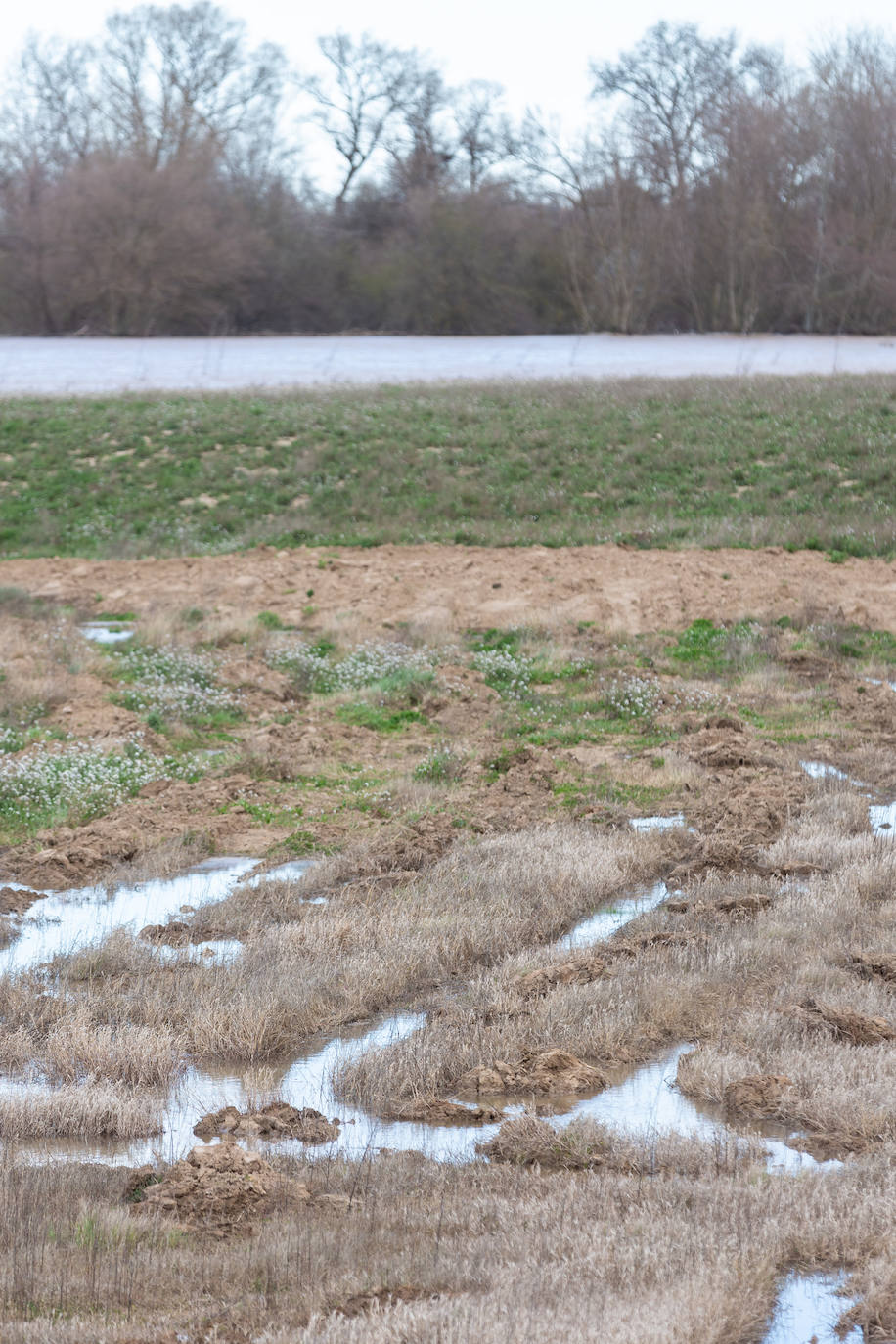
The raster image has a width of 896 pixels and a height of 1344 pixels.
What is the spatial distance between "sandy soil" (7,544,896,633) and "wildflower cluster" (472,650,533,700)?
1218 millimetres

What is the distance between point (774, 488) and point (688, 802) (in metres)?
11.0

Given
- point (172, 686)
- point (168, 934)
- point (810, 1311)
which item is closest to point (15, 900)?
point (168, 934)

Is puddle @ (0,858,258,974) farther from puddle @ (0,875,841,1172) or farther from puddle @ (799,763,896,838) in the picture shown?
puddle @ (799,763,896,838)

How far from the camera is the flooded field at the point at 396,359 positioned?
29719 millimetres

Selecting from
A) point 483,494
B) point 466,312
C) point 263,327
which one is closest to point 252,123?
point 263,327

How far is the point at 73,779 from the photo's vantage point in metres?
9.82

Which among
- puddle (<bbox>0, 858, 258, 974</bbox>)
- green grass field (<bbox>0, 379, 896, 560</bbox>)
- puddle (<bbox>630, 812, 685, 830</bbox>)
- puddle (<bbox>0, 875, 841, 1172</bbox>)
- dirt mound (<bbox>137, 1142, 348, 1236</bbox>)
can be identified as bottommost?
puddle (<bbox>0, 858, 258, 974</bbox>)

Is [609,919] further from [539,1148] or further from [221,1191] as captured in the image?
[221,1191]

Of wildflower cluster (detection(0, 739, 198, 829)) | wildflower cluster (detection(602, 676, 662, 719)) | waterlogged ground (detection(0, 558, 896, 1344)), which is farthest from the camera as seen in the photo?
wildflower cluster (detection(602, 676, 662, 719))

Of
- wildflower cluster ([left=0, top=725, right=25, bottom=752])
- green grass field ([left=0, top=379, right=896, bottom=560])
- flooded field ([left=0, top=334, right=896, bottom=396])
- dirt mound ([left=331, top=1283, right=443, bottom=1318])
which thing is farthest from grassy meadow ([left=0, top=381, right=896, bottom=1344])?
flooded field ([left=0, top=334, right=896, bottom=396])

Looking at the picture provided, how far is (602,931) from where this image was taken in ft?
23.8

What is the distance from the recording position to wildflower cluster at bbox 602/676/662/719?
38.6 ft

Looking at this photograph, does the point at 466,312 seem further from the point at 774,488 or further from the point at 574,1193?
the point at 574,1193

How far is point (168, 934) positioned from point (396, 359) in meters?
28.5
